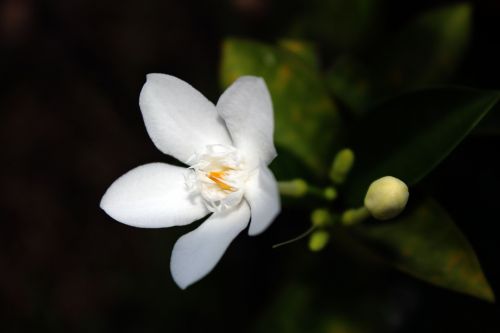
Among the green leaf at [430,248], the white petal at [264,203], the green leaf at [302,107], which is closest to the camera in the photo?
the white petal at [264,203]

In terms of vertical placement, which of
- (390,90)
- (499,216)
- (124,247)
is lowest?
(124,247)

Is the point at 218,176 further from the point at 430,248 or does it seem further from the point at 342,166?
the point at 430,248

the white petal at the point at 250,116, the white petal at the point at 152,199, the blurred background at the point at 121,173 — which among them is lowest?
the blurred background at the point at 121,173

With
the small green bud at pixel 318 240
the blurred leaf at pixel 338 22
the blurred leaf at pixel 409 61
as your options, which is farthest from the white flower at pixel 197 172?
the blurred leaf at pixel 338 22

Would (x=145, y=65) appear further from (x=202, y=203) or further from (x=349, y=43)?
(x=202, y=203)

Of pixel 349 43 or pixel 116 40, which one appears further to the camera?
pixel 116 40

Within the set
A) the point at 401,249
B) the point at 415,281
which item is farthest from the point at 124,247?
the point at 401,249

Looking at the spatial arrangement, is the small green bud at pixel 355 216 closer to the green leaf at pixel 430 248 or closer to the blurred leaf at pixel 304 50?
the green leaf at pixel 430 248
